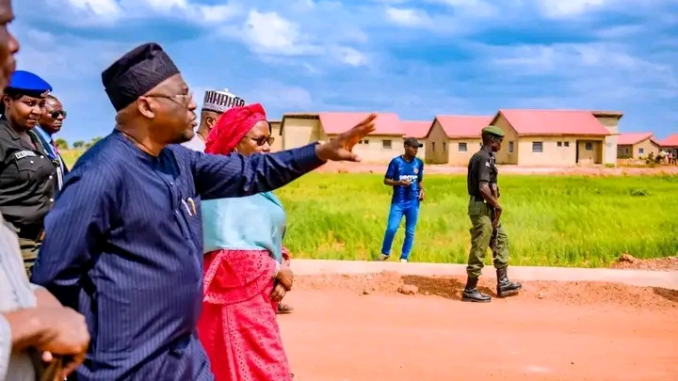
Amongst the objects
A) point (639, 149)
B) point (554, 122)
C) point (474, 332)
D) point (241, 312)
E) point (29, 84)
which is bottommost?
point (474, 332)

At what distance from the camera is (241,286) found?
4172 mm

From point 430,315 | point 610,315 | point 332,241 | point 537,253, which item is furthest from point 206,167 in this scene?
point 332,241

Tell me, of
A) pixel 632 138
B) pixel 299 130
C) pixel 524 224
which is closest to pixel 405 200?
pixel 524 224

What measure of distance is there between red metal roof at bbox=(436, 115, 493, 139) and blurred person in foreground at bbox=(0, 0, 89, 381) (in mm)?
49810

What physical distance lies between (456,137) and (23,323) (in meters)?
50.1

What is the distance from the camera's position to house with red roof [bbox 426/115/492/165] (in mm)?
51219

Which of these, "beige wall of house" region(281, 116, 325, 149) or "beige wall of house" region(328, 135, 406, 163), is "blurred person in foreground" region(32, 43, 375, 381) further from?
"beige wall of house" region(281, 116, 325, 149)

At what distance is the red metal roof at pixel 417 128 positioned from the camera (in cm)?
6017

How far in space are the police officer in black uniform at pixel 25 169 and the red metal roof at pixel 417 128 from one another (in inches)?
2147

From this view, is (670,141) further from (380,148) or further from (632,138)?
(380,148)

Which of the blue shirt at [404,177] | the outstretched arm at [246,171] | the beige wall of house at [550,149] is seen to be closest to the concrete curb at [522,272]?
the blue shirt at [404,177]

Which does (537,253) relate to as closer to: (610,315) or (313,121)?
(610,315)

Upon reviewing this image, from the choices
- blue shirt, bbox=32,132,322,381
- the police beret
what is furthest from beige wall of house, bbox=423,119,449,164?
blue shirt, bbox=32,132,322,381

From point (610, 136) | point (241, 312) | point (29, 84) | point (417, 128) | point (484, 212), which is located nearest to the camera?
point (241, 312)
